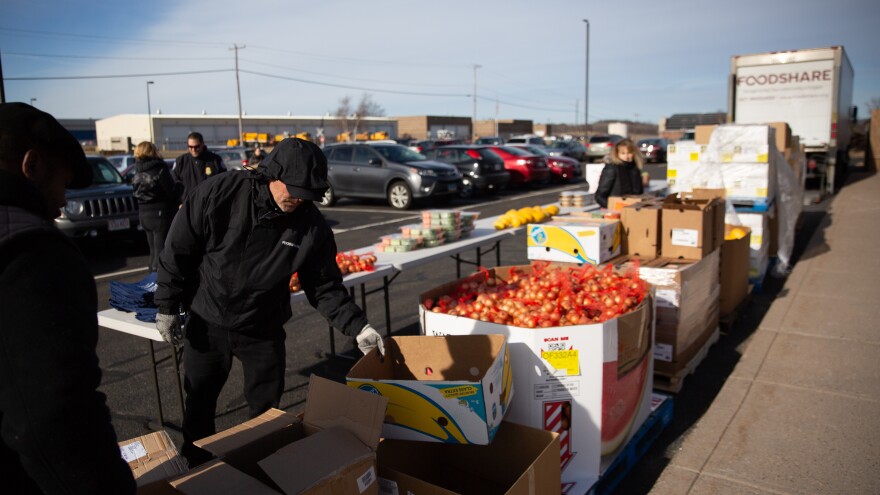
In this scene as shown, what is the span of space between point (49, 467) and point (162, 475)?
852mm

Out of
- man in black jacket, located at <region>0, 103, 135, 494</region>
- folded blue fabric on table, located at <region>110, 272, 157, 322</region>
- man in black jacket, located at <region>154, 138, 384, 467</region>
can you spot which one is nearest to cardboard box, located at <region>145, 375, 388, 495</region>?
man in black jacket, located at <region>0, 103, 135, 494</region>

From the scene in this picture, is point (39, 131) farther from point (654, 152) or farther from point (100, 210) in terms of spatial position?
point (654, 152)

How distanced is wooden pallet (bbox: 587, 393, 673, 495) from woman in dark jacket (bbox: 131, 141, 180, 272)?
6032 millimetres

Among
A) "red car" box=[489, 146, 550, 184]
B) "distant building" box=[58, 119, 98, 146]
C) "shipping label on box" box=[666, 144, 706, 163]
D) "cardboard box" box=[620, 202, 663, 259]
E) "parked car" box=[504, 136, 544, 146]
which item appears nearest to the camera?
"cardboard box" box=[620, 202, 663, 259]

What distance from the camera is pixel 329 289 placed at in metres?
3.22

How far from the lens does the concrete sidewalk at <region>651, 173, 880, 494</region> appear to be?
3518mm

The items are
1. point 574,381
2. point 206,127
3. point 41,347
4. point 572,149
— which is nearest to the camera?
point 41,347

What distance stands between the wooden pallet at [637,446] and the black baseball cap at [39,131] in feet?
9.10

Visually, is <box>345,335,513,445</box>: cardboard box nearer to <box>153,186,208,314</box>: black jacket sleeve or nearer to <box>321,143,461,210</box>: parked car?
<box>153,186,208,314</box>: black jacket sleeve

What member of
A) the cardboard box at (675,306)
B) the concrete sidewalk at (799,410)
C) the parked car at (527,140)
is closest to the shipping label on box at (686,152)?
the concrete sidewalk at (799,410)

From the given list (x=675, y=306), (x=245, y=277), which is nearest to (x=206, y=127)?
(x=675, y=306)

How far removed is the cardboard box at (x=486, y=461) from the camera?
2598 mm

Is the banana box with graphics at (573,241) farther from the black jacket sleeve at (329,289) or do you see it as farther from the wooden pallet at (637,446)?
the black jacket sleeve at (329,289)

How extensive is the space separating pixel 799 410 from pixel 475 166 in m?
15.0
